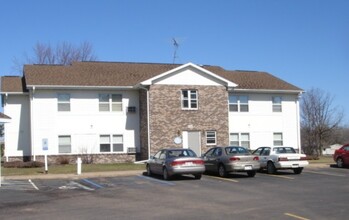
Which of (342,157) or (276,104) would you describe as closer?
(342,157)

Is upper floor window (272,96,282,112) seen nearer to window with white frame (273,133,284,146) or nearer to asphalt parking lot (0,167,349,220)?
window with white frame (273,133,284,146)

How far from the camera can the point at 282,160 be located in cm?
2392

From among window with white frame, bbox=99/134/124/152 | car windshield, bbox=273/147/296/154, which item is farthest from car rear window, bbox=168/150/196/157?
window with white frame, bbox=99/134/124/152

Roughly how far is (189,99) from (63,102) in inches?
334

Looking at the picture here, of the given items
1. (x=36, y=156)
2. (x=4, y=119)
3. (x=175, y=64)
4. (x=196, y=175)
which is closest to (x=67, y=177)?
(x=4, y=119)

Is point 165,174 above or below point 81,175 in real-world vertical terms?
above

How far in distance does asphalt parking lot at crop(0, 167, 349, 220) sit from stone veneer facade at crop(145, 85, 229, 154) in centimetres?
1012

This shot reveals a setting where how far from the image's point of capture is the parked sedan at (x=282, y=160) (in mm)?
23938

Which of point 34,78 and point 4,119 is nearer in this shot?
point 4,119

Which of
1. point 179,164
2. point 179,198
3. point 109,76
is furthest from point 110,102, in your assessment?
point 179,198

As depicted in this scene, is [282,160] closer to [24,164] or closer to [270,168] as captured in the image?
[270,168]

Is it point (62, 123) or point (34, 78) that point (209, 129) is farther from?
point (34, 78)

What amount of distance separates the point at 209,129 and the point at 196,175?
1232cm

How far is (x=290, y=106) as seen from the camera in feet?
127
